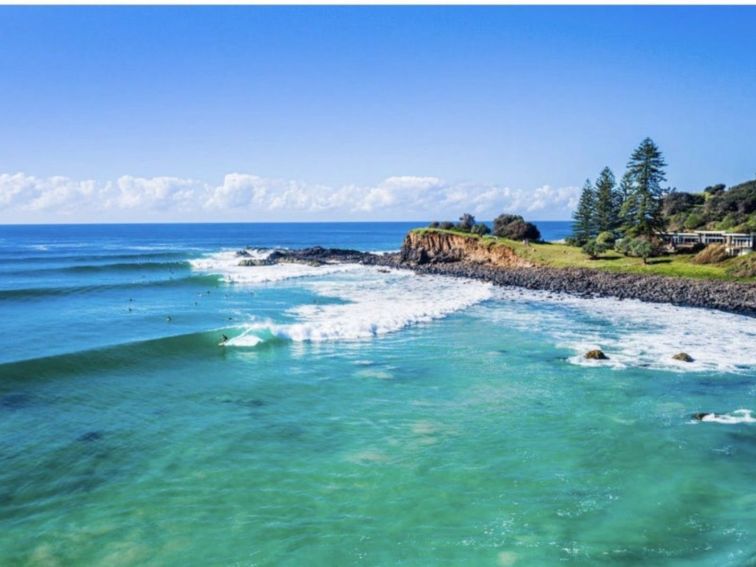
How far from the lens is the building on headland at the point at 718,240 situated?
172 feet

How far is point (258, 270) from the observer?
72688 mm

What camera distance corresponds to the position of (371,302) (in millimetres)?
44750

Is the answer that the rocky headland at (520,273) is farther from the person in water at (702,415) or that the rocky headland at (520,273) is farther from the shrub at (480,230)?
the person in water at (702,415)

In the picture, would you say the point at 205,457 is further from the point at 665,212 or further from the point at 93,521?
the point at 665,212

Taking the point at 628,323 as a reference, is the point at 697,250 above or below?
above

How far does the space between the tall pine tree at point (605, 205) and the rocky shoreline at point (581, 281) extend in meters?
18.8

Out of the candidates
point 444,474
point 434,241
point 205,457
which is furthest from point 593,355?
point 434,241

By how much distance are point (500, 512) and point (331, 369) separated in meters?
13.4

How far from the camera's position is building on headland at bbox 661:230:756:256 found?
5244cm

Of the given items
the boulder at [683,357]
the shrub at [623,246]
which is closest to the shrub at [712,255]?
the shrub at [623,246]

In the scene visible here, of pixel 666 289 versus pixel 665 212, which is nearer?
pixel 666 289

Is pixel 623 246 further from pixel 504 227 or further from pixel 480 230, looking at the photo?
pixel 480 230

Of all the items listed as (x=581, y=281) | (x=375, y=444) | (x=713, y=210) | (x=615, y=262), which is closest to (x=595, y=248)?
(x=615, y=262)

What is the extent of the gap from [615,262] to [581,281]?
27.2 feet
